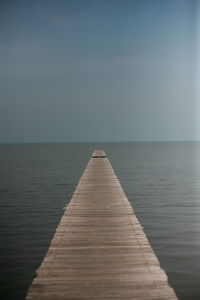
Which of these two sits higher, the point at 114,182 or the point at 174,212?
the point at 114,182

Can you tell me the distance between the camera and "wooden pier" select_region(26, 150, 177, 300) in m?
6.54

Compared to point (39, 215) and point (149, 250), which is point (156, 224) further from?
point (149, 250)

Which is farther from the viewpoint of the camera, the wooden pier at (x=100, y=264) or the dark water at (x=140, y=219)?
the dark water at (x=140, y=219)

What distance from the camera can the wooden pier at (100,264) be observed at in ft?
21.5

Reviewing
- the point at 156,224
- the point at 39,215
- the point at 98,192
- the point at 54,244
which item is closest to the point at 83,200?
the point at 98,192

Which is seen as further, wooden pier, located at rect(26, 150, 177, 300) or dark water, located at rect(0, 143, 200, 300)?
dark water, located at rect(0, 143, 200, 300)

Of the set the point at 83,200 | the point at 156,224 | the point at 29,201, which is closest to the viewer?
the point at 83,200

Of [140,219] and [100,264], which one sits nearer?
[100,264]

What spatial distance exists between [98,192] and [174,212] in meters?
4.88

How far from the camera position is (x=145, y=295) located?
21.0ft

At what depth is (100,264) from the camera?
25.8 feet

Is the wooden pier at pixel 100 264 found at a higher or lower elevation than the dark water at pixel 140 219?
higher

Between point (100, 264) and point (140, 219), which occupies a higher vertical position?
point (100, 264)

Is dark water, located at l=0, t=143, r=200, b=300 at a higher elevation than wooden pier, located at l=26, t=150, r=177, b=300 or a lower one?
lower
